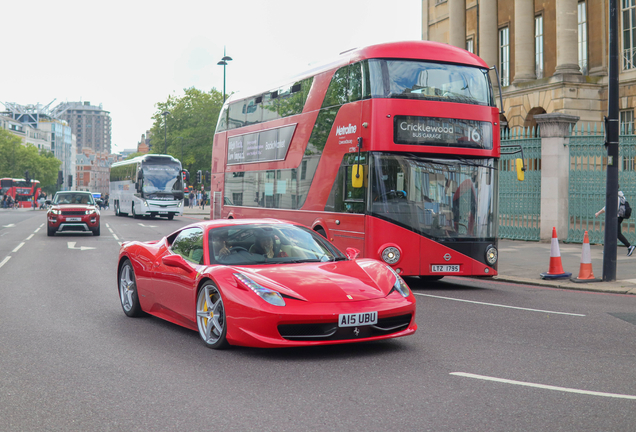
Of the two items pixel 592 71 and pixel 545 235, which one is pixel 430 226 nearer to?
pixel 545 235

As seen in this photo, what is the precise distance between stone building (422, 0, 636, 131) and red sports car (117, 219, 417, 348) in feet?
77.9

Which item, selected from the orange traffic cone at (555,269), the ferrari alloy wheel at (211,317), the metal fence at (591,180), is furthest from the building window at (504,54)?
the ferrari alloy wheel at (211,317)

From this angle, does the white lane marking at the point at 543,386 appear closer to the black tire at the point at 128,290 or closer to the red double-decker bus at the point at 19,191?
the black tire at the point at 128,290

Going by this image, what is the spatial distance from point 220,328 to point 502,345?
2720mm

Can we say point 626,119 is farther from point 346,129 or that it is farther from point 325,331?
point 325,331

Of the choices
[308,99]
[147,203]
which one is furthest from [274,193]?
[147,203]

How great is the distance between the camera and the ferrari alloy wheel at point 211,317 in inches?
260

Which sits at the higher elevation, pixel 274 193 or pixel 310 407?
pixel 274 193

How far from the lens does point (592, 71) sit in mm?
31281

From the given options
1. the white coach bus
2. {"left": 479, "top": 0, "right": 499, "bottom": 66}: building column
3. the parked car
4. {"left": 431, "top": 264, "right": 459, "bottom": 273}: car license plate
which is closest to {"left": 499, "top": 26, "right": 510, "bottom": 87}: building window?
{"left": 479, "top": 0, "right": 499, "bottom": 66}: building column

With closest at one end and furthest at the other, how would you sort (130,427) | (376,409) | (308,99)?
1. (130,427)
2. (376,409)
3. (308,99)

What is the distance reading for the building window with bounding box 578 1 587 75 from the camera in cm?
3183

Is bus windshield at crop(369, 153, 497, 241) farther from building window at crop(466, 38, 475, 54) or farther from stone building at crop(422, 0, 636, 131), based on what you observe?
building window at crop(466, 38, 475, 54)

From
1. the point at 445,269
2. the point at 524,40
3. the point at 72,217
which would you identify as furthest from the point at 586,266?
the point at 524,40
